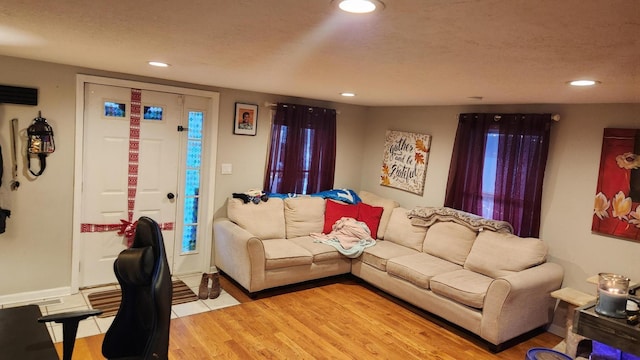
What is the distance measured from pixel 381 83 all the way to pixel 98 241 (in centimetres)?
308

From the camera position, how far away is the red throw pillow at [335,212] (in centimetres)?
506

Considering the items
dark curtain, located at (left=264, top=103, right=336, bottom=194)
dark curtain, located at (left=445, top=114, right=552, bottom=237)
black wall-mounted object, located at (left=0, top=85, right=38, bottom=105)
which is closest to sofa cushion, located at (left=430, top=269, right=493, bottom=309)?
dark curtain, located at (left=445, top=114, right=552, bottom=237)

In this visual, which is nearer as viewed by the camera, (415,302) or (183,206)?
(415,302)

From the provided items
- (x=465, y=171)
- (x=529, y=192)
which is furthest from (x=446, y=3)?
(x=465, y=171)

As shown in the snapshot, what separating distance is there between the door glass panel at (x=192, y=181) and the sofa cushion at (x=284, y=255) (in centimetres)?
87

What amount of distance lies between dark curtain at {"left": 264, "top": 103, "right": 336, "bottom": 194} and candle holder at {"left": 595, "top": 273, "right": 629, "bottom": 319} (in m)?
3.63

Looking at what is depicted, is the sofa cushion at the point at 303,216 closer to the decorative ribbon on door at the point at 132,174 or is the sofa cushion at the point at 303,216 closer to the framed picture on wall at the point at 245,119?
the framed picture on wall at the point at 245,119

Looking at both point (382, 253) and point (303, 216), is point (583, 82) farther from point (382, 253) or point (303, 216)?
point (303, 216)

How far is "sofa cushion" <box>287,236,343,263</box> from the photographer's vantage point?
448cm

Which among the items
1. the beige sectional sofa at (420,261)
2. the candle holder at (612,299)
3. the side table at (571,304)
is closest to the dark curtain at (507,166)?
the beige sectional sofa at (420,261)

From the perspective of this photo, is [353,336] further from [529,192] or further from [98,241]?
[98,241]

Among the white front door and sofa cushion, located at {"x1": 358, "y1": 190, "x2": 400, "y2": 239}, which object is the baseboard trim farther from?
sofa cushion, located at {"x1": 358, "y1": 190, "x2": 400, "y2": 239}

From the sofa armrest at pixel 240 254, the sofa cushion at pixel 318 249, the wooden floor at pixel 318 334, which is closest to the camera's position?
the wooden floor at pixel 318 334

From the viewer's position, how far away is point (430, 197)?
5020mm
